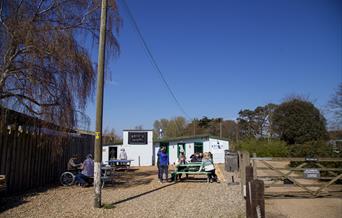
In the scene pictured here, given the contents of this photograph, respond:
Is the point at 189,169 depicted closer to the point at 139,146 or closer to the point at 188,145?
the point at 139,146

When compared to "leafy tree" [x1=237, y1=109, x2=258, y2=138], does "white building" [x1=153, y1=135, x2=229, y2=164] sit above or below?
below

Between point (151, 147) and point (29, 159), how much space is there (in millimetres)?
18554

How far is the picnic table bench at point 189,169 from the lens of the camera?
1659 cm

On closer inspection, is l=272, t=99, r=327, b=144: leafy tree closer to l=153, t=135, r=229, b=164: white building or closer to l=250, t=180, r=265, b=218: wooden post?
l=153, t=135, r=229, b=164: white building

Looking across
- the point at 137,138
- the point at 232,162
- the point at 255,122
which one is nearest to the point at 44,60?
the point at 232,162

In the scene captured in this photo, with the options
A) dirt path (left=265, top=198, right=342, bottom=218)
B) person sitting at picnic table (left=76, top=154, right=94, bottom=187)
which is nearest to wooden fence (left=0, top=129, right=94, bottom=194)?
person sitting at picnic table (left=76, top=154, right=94, bottom=187)

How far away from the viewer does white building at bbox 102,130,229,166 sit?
30.8 m

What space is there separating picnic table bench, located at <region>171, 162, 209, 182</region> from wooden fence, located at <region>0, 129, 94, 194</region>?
513cm

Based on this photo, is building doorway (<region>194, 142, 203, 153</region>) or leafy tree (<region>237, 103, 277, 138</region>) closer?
building doorway (<region>194, 142, 203, 153</region>)

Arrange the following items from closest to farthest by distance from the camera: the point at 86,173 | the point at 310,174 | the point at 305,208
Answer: the point at 305,208
the point at 310,174
the point at 86,173

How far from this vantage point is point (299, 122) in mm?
34875

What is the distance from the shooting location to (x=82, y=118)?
12.7 metres

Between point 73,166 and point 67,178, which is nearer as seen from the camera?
point 67,178

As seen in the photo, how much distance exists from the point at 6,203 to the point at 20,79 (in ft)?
12.0
